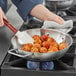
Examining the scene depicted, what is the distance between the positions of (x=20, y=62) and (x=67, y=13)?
2.32ft

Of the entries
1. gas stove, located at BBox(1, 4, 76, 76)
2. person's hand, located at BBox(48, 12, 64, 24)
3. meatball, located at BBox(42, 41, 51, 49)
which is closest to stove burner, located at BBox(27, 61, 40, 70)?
gas stove, located at BBox(1, 4, 76, 76)

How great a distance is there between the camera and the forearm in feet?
4.16

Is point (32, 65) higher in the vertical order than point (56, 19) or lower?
lower

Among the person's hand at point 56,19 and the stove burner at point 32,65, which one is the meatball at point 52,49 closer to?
the stove burner at point 32,65

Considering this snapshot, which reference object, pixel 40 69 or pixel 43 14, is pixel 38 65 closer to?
pixel 40 69

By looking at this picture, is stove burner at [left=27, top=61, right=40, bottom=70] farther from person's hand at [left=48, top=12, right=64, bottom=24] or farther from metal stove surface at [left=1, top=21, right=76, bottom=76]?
person's hand at [left=48, top=12, right=64, bottom=24]

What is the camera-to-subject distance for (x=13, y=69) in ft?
3.01

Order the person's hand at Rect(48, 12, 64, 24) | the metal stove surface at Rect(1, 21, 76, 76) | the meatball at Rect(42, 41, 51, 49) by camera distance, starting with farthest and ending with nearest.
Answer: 1. the person's hand at Rect(48, 12, 64, 24)
2. the meatball at Rect(42, 41, 51, 49)
3. the metal stove surface at Rect(1, 21, 76, 76)

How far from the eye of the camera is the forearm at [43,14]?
1.27m

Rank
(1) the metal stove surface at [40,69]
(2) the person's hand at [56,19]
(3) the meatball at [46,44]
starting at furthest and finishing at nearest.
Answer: (2) the person's hand at [56,19] → (3) the meatball at [46,44] → (1) the metal stove surface at [40,69]

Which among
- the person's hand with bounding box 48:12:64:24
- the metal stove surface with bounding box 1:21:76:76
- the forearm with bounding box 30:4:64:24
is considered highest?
the forearm with bounding box 30:4:64:24

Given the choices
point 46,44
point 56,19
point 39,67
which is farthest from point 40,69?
point 56,19

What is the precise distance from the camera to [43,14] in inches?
51.4

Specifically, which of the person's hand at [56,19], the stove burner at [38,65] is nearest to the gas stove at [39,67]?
the stove burner at [38,65]
